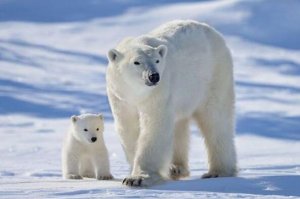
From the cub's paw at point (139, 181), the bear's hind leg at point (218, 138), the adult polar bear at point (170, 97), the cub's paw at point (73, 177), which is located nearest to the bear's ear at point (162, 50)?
the adult polar bear at point (170, 97)

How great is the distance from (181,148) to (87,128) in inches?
33.1

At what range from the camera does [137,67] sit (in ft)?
21.9

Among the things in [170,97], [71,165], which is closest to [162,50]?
[170,97]

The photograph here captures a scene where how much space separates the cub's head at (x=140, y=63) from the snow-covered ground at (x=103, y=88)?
0.77m

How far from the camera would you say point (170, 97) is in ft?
22.5

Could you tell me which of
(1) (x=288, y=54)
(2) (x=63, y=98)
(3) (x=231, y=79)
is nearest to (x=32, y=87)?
(2) (x=63, y=98)

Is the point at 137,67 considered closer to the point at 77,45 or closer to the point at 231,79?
the point at 231,79

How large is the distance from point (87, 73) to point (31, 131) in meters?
7.14

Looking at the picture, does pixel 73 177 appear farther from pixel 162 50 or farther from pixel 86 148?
pixel 162 50

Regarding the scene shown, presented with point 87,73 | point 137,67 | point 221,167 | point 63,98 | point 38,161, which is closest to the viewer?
point 137,67

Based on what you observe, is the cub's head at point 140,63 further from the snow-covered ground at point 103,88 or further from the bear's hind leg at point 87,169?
the bear's hind leg at point 87,169

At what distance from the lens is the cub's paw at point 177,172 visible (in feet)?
25.8

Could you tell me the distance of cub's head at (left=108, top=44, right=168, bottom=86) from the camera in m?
6.53

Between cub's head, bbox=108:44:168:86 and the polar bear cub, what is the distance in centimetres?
132
